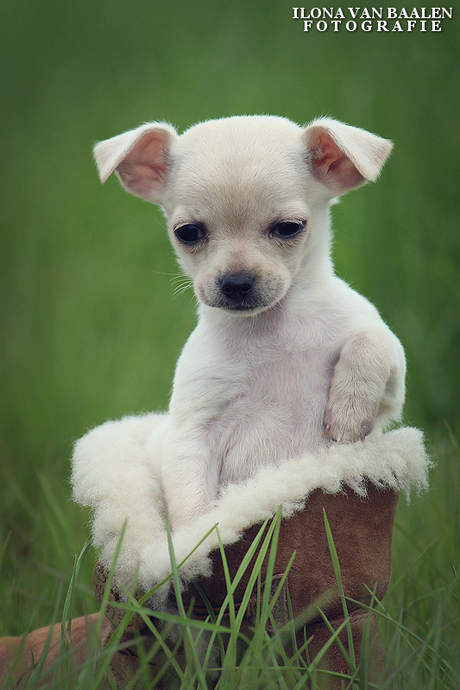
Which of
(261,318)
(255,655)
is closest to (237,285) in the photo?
(261,318)

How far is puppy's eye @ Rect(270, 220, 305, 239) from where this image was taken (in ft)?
5.68

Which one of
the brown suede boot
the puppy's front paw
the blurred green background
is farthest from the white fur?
the blurred green background

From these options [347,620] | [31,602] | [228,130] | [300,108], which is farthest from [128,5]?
[347,620]

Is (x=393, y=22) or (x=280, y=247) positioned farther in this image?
(x=393, y=22)

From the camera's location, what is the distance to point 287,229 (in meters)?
1.75

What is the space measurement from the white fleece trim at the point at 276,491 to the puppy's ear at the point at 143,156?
1008 mm

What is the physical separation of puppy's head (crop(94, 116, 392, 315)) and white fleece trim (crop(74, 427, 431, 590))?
0.49 m

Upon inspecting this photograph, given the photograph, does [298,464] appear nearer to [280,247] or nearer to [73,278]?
[280,247]

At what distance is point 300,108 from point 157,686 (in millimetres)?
3175

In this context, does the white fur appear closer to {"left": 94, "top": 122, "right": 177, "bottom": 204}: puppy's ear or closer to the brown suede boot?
{"left": 94, "top": 122, "right": 177, "bottom": 204}: puppy's ear

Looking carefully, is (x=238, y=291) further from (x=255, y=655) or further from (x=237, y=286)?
(x=255, y=655)

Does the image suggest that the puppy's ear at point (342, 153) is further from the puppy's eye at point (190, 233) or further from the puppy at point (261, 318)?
the puppy's eye at point (190, 233)

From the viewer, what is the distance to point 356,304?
1.90 m

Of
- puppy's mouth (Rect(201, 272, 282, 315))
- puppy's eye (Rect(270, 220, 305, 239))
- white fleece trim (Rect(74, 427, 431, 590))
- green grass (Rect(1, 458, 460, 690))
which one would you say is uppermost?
puppy's eye (Rect(270, 220, 305, 239))
